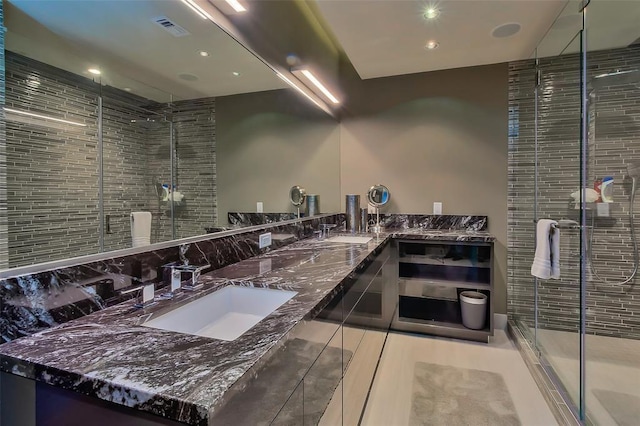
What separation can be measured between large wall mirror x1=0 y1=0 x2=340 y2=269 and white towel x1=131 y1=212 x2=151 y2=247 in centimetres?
2

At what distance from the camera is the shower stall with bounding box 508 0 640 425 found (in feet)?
7.20

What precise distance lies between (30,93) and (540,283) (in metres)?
3.43

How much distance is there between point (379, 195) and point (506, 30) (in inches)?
68.6

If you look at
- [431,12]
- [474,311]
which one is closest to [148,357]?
[431,12]

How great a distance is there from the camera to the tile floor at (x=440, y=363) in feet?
6.18

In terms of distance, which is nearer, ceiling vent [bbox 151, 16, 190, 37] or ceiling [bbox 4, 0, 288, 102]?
ceiling [bbox 4, 0, 288, 102]

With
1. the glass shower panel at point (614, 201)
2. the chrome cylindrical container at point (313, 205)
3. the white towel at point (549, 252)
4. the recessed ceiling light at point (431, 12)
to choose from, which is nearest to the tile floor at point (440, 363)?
the glass shower panel at point (614, 201)

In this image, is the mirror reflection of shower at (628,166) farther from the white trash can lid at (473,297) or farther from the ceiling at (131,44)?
the ceiling at (131,44)

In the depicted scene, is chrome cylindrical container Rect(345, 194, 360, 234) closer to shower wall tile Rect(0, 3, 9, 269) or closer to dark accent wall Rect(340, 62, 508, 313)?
dark accent wall Rect(340, 62, 508, 313)

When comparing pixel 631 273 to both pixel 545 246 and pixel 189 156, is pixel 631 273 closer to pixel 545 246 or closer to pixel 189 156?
pixel 545 246

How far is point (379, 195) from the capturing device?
3.38 meters

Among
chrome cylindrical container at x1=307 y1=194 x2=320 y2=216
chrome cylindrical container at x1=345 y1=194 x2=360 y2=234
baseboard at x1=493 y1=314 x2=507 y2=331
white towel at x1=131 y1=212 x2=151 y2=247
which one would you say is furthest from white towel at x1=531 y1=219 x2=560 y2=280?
white towel at x1=131 y1=212 x2=151 y2=247

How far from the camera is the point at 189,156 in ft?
5.16

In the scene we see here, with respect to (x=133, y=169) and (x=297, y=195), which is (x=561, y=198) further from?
(x=133, y=169)
